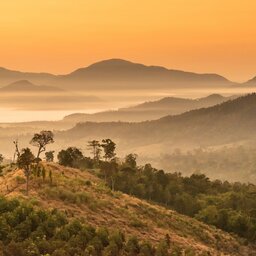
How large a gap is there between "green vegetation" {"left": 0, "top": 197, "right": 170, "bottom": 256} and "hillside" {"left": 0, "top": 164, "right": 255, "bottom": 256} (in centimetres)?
929

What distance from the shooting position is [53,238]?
74.6 m

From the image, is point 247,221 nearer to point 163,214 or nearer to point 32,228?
point 163,214

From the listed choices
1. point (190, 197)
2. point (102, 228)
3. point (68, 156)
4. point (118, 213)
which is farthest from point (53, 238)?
point (190, 197)

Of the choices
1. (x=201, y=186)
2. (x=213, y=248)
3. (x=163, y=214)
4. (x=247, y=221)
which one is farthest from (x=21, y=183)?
(x=201, y=186)

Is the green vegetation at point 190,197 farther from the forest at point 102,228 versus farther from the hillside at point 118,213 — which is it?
the hillside at point 118,213

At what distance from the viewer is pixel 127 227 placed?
95875 mm

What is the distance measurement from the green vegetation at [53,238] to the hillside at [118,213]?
9.29 meters

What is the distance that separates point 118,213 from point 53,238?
29.4 metres

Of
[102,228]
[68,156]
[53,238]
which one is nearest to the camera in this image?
[53,238]

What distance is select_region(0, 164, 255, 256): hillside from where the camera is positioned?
3740 inches

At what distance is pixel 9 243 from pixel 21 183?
35.9 meters

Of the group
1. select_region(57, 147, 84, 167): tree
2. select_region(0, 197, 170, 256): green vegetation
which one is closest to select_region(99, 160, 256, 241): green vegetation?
select_region(57, 147, 84, 167): tree

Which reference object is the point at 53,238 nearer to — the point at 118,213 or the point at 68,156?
the point at 118,213

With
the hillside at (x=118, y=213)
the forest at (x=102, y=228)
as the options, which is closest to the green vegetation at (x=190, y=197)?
the forest at (x=102, y=228)
